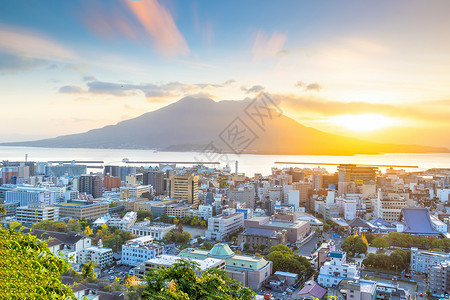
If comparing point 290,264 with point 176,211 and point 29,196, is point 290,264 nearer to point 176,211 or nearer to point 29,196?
point 176,211

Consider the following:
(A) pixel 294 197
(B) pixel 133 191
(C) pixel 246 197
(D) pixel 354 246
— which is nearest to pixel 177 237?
(D) pixel 354 246

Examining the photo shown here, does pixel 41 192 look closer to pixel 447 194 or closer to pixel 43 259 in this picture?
pixel 43 259

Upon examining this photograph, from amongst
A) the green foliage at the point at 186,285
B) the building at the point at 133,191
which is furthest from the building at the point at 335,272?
the building at the point at 133,191

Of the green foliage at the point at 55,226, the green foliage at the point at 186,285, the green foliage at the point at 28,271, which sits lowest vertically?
the green foliage at the point at 55,226

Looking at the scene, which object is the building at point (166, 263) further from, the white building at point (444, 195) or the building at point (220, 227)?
the white building at point (444, 195)

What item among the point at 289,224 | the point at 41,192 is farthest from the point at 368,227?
the point at 41,192

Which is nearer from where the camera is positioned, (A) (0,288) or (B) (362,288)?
(A) (0,288)

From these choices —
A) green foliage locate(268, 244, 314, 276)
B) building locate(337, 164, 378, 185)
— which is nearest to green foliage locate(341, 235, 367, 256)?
green foliage locate(268, 244, 314, 276)
